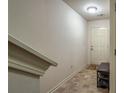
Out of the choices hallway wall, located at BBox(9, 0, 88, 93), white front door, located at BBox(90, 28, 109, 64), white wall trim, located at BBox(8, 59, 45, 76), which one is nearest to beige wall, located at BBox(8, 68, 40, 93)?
white wall trim, located at BBox(8, 59, 45, 76)

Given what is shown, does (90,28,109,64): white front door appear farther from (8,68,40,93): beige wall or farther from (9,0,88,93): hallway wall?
(8,68,40,93): beige wall

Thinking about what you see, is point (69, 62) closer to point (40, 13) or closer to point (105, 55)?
point (40, 13)

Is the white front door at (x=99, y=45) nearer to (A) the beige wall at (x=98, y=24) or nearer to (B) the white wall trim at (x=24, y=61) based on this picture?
(A) the beige wall at (x=98, y=24)

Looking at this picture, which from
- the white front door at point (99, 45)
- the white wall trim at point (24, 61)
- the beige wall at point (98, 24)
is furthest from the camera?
the white front door at point (99, 45)

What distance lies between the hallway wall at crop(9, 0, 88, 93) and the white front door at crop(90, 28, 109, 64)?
158 cm

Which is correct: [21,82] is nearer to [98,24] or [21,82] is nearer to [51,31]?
[51,31]

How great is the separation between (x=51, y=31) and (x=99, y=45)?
4.51 metres

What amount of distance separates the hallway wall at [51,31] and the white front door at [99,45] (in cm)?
158

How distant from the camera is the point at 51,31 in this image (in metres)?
3.75

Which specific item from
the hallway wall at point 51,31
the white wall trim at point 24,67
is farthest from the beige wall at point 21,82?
the hallway wall at point 51,31

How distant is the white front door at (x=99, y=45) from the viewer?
296 inches

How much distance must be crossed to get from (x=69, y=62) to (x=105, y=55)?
3.12 metres

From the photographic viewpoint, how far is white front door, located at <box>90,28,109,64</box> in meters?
7.51

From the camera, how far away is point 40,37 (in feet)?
10.6
